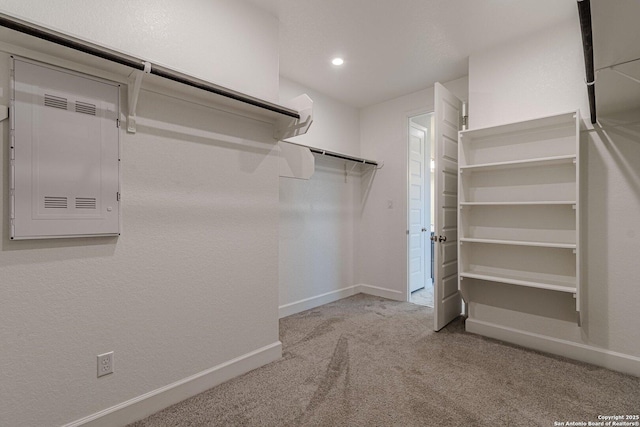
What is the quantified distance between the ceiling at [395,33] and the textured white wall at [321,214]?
57cm

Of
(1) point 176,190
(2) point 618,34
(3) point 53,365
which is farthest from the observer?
(1) point 176,190

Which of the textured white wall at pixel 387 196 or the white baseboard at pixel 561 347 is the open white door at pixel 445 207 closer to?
the white baseboard at pixel 561 347

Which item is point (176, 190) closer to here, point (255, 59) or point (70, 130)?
point (70, 130)

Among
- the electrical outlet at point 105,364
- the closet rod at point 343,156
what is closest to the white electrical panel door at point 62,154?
the electrical outlet at point 105,364

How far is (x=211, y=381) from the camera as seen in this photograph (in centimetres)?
196

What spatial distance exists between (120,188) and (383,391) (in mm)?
1965

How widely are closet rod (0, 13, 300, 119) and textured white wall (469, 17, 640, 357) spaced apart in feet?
7.13

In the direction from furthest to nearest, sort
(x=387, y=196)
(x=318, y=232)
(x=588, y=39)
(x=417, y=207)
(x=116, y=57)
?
(x=417, y=207), (x=387, y=196), (x=318, y=232), (x=116, y=57), (x=588, y=39)

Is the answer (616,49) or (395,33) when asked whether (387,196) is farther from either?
(616,49)

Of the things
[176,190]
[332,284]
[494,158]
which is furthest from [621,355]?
[176,190]

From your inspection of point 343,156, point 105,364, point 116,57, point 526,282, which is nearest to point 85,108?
point 116,57

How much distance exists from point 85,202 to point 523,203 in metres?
2.89

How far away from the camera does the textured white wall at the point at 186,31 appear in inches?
58.2

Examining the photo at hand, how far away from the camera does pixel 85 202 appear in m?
1.50
